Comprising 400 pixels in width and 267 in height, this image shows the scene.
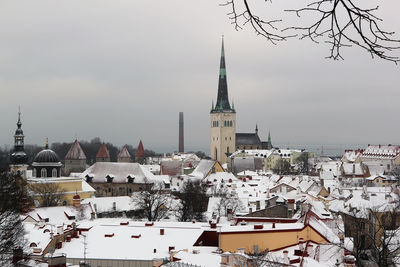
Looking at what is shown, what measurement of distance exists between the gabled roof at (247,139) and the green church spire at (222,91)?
567 inches

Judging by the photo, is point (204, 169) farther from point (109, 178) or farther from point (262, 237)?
point (262, 237)

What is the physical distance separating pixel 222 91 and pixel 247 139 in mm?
19275

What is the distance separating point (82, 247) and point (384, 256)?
1262cm

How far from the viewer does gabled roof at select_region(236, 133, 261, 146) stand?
416ft

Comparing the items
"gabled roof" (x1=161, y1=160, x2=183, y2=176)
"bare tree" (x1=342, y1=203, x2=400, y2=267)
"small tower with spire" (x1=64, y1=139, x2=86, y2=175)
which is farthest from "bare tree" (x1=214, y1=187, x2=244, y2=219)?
"small tower with spire" (x1=64, y1=139, x2=86, y2=175)

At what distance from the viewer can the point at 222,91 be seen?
113 meters

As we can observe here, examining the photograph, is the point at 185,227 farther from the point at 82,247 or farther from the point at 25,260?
the point at 25,260

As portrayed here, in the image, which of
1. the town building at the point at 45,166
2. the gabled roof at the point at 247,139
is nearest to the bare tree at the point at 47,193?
the town building at the point at 45,166

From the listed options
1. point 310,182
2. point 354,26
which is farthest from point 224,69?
point 354,26

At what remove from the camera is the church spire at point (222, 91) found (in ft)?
370

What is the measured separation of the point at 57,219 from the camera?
34344mm

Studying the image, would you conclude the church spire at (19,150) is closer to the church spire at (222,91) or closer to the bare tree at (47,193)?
the bare tree at (47,193)

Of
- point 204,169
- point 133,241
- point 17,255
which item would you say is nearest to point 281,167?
point 204,169

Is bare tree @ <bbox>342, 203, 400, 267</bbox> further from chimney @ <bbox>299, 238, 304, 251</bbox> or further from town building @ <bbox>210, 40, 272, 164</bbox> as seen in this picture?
town building @ <bbox>210, 40, 272, 164</bbox>
